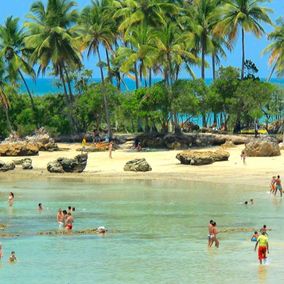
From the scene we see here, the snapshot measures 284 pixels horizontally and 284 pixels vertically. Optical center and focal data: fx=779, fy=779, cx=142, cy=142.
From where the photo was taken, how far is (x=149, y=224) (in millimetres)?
34062

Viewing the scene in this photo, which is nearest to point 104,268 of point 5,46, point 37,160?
point 37,160

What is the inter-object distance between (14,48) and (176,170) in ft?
102

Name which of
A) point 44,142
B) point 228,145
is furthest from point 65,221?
point 44,142

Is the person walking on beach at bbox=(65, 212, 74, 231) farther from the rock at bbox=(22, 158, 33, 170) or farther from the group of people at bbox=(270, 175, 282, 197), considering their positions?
the rock at bbox=(22, 158, 33, 170)

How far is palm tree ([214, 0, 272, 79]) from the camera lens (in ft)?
236

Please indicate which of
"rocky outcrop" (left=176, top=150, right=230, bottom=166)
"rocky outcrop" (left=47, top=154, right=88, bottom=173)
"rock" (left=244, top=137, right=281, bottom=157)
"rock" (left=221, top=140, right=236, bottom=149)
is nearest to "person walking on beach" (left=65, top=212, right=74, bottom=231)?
"rocky outcrop" (left=47, top=154, right=88, bottom=173)

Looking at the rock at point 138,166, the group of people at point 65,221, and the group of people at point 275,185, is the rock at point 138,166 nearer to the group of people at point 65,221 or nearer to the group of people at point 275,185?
the group of people at point 275,185

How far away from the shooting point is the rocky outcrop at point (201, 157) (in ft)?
175

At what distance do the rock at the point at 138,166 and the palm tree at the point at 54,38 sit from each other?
20.5 m

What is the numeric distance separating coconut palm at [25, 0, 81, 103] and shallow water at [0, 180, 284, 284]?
88.0 feet

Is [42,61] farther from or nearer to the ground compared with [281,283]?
farther from the ground

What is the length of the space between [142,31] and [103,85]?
19.9 ft

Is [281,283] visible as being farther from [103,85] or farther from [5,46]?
[5,46]

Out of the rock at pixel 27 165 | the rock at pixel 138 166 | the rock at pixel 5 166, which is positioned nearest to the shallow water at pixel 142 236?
the rock at pixel 138 166
